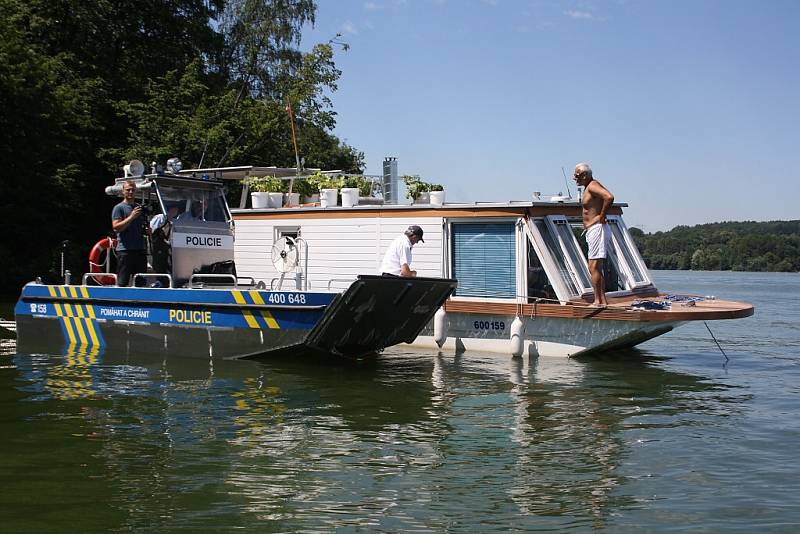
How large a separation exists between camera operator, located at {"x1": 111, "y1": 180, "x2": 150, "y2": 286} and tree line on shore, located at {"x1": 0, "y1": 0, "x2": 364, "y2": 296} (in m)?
15.9

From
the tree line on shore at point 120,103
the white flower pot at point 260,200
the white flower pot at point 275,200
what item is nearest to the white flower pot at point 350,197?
the white flower pot at point 275,200

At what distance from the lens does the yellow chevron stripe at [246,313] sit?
1249 cm

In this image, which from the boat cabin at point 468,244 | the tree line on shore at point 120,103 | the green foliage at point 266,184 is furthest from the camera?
the tree line on shore at point 120,103

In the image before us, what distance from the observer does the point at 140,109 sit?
3250 cm

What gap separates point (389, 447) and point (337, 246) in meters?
8.57

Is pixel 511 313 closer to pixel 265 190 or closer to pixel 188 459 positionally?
pixel 265 190

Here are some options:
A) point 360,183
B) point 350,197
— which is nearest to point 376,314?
point 350,197

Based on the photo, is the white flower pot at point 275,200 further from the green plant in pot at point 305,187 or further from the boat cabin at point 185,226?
the boat cabin at point 185,226

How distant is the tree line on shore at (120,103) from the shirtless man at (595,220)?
1773cm

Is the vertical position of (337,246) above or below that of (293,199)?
below

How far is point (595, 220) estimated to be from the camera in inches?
543

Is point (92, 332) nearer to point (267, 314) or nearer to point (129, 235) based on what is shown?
point (129, 235)

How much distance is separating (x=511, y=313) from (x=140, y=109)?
21666mm

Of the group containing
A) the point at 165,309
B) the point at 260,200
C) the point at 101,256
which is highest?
the point at 260,200
